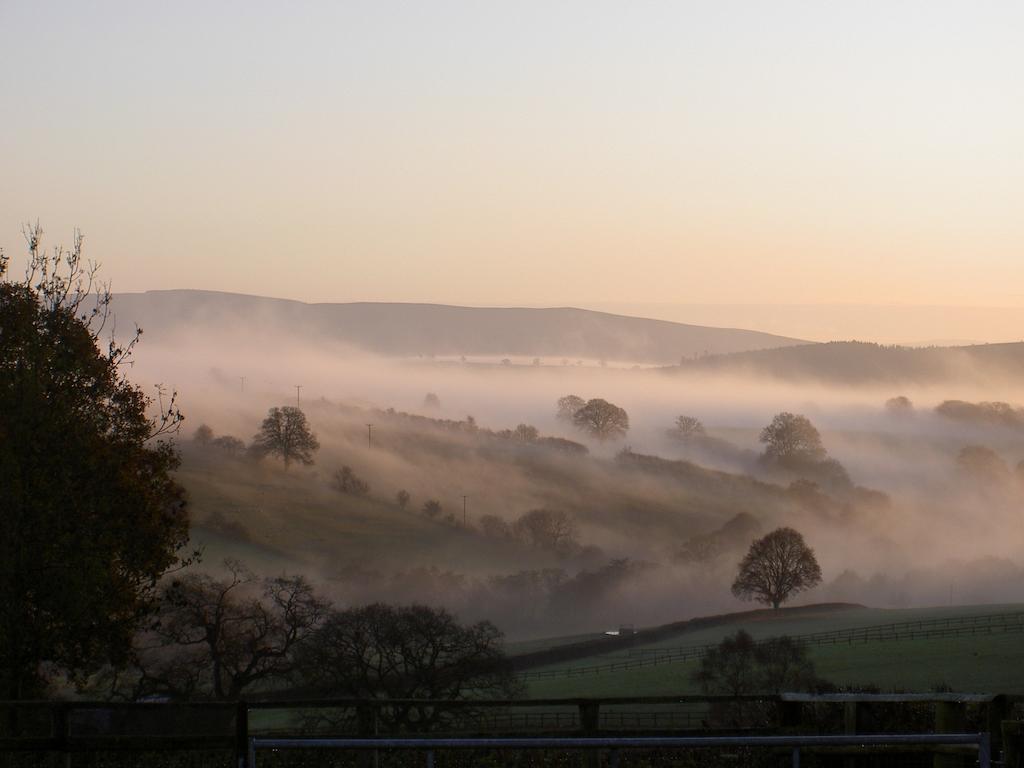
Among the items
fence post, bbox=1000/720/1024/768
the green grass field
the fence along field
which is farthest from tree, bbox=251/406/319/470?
fence post, bbox=1000/720/1024/768

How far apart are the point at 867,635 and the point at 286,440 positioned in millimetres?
87881

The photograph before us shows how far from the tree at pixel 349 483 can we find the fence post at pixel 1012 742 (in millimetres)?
149207

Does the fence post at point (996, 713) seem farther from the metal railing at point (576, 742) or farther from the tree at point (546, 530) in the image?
the tree at point (546, 530)

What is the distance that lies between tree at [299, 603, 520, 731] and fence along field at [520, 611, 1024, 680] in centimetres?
3020

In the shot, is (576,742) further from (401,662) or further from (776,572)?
(776,572)

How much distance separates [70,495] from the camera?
26.1 meters

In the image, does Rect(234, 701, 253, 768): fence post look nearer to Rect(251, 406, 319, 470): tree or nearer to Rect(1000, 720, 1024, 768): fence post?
Rect(1000, 720, 1024, 768): fence post

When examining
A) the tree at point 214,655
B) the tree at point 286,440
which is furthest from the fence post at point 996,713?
the tree at point 286,440

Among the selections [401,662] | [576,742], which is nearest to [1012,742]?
[576,742]

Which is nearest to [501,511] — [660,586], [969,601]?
[660,586]

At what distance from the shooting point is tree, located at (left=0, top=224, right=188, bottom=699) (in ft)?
84.2

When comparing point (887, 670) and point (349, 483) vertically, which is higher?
point (349, 483)

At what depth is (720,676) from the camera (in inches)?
2815

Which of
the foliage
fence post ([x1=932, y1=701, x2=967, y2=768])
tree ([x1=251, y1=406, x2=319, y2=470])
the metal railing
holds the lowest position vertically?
fence post ([x1=932, y1=701, x2=967, y2=768])
